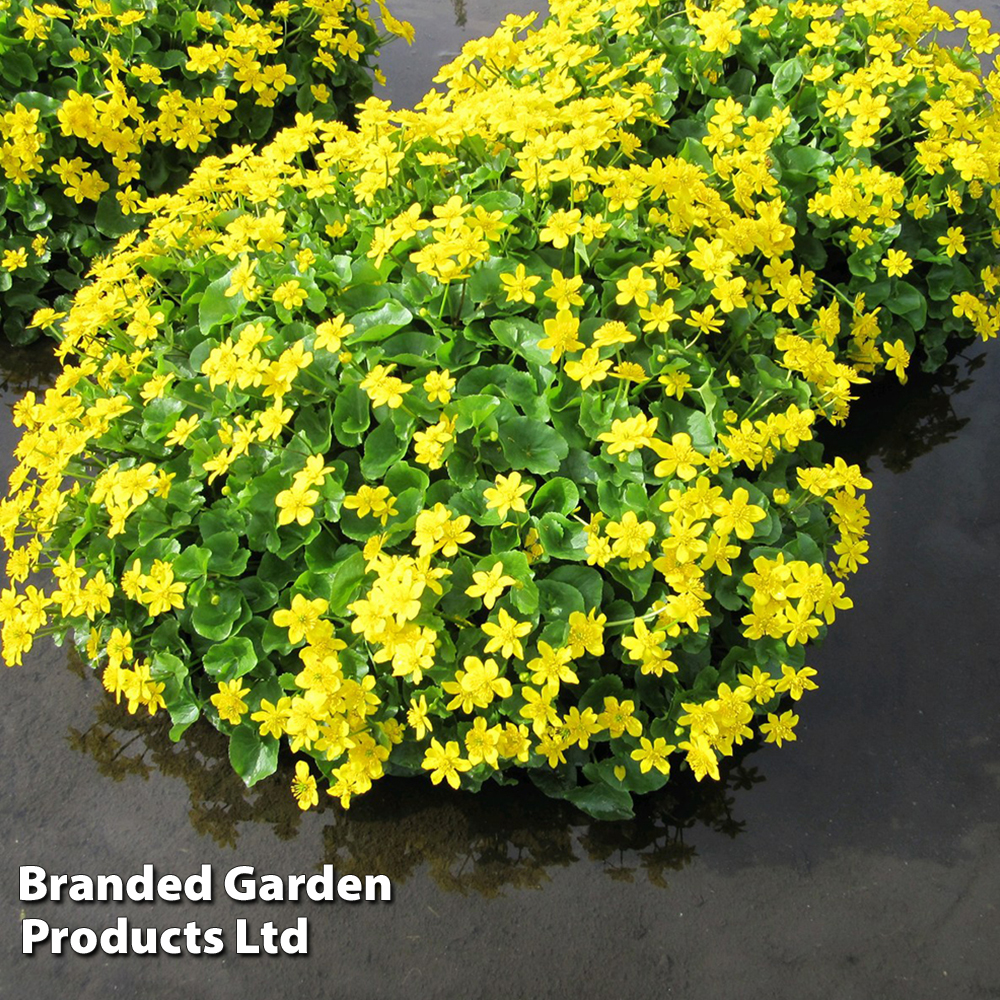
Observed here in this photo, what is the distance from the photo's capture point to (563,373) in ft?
7.04

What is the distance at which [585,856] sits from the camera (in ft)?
7.09

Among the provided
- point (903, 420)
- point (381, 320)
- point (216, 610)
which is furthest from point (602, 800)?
point (903, 420)

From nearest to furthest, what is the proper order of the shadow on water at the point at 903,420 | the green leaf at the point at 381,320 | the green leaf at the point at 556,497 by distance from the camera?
the green leaf at the point at 556,497 → the green leaf at the point at 381,320 → the shadow on water at the point at 903,420

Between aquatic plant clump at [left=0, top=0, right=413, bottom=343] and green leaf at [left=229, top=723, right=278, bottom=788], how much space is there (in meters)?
1.96

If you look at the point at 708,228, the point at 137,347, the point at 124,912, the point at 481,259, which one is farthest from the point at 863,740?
the point at 137,347

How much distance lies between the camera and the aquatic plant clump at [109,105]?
10.3ft

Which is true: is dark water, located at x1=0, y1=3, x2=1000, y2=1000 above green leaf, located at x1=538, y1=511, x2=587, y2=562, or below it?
below

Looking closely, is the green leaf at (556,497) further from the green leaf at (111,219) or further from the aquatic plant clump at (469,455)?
the green leaf at (111,219)

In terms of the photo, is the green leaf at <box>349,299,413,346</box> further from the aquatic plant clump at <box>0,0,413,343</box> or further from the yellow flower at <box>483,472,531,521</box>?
the aquatic plant clump at <box>0,0,413,343</box>

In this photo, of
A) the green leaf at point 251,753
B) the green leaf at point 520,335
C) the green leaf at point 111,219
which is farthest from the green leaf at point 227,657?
the green leaf at point 111,219

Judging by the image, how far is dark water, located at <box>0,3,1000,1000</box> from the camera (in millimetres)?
2016

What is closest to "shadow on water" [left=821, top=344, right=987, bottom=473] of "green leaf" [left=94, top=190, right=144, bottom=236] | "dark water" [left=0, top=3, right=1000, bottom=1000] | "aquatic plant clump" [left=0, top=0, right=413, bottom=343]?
"dark water" [left=0, top=3, right=1000, bottom=1000]

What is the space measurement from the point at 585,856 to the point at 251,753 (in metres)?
0.83

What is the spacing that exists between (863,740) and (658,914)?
740 millimetres
